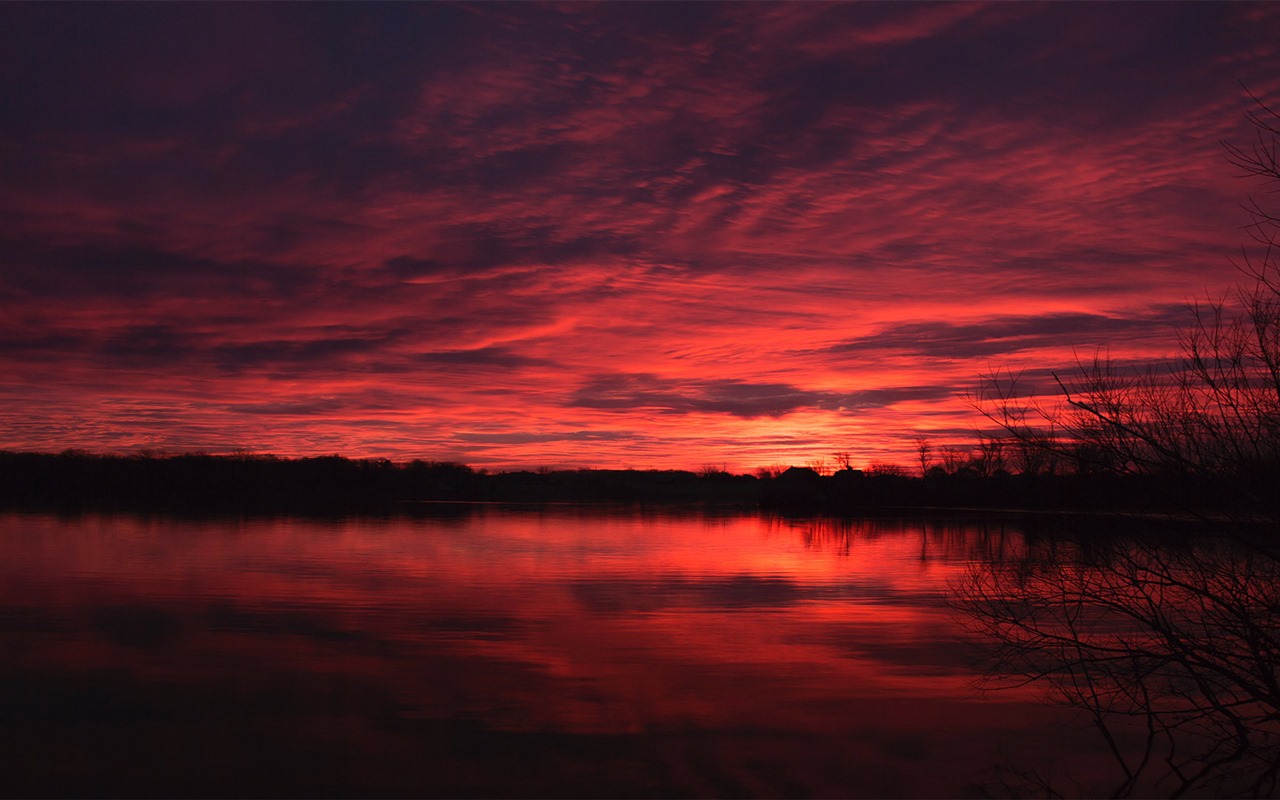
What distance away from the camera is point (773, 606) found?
18.5 m

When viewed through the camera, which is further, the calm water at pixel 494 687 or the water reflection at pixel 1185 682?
the calm water at pixel 494 687

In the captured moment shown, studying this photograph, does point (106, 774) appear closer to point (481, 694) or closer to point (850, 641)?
point (481, 694)

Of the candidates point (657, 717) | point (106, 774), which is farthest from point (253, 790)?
point (657, 717)

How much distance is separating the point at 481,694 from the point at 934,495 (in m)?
80.5

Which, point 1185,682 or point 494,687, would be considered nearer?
point 494,687

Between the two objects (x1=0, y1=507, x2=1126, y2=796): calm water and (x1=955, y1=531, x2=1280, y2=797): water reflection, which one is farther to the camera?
(x1=0, y1=507, x2=1126, y2=796): calm water

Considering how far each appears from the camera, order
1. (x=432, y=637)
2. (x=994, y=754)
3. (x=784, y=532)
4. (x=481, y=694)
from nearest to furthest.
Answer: (x=994, y=754), (x=481, y=694), (x=432, y=637), (x=784, y=532)

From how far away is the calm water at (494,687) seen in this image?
8680 mm

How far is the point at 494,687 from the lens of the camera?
1148 centimetres

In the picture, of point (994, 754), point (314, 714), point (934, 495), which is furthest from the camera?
point (934, 495)

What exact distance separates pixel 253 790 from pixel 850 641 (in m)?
9.54

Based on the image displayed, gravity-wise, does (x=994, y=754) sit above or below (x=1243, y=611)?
below

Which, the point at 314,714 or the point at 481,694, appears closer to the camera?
the point at 314,714

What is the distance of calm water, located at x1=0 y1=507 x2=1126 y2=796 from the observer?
8680 mm
